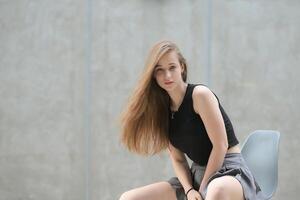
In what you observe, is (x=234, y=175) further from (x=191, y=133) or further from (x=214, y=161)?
(x=191, y=133)

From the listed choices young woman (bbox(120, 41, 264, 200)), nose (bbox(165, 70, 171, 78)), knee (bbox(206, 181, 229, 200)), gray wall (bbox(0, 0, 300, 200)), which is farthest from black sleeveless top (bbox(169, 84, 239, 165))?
gray wall (bbox(0, 0, 300, 200))

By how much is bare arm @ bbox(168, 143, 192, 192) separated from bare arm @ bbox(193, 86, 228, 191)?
91 mm

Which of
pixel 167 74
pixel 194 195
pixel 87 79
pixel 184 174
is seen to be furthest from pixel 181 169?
pixel 87 79

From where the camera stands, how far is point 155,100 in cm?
202

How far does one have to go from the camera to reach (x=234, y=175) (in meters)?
1.81

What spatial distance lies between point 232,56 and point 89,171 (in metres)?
1.40

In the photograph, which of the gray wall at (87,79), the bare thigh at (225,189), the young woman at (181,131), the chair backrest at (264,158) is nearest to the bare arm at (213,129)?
the young woman at (181,131)

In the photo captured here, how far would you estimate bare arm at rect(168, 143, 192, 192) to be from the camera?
6.37 feet

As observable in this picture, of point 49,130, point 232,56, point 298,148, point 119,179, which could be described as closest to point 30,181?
point 49,130

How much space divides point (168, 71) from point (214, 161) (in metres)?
0.41

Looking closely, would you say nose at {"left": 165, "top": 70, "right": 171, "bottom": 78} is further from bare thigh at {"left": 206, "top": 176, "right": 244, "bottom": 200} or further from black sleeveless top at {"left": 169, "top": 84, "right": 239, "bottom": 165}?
bare thigh at {"left": 206, "top": 176, "right": 244, "bottom": 200}

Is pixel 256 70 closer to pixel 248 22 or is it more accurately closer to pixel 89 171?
pixel 248 22

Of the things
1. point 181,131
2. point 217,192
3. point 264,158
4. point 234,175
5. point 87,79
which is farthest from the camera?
point 87,79

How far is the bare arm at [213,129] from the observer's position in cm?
183
